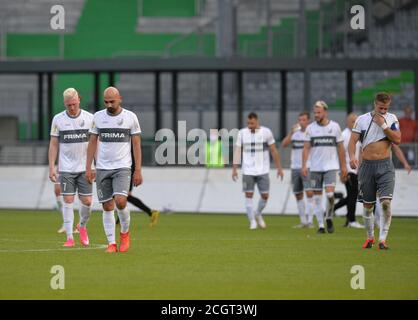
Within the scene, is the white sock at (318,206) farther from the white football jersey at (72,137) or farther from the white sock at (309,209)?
the white football jersey at (72,137)

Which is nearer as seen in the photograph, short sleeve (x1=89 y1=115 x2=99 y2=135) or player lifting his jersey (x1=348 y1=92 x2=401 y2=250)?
short sleeve (x1=89 y1=115 x2=99 y2=135)

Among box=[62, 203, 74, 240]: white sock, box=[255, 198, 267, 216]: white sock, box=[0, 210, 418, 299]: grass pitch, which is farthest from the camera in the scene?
box=[255, 198, 267, 216]: white sock

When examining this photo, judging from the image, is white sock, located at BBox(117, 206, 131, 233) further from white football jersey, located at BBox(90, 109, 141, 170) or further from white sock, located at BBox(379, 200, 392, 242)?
white sock, located at BBox(379, 200, 392, 242)

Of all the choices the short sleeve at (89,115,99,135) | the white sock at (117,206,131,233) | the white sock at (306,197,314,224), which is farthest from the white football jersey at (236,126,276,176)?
the short sleeve at (89,115,99,135)

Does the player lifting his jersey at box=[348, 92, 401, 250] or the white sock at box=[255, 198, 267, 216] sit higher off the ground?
the player lifting his jersey at box=[348, 92, 401, 250]

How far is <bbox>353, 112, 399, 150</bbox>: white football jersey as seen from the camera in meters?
17.0

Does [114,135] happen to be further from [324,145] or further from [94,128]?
[324,145]

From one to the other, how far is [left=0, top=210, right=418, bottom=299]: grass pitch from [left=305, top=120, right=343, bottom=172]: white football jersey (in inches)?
51.3

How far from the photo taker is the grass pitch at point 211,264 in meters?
11.9

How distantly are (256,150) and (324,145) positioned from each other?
1491mm

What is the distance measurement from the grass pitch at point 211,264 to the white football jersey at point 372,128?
64.4 inches

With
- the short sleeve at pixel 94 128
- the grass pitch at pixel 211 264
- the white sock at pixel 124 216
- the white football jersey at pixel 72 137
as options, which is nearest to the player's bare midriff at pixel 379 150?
the grass pitch at pixel 211 264

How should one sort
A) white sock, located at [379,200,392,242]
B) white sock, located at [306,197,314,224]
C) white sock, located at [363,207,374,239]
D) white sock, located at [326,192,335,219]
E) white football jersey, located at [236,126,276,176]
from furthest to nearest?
white sock, located at [306,197,314,224], white football jersey, located at [236,126,276,176], white sock, located at [326,192,335,219], white sock, located at [363,207,374,239], white sock, located at [379,200,392,242]

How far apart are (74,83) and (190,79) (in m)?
5.15
